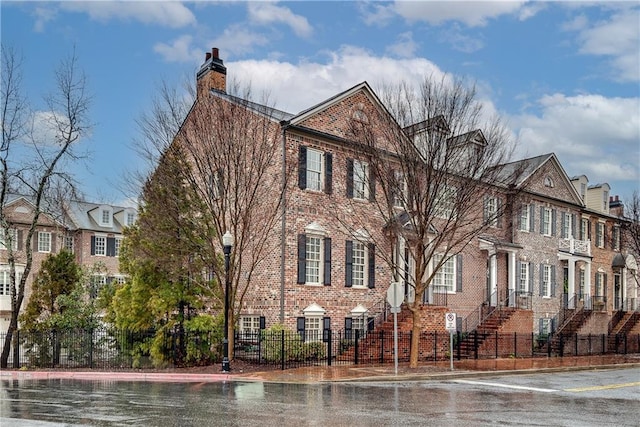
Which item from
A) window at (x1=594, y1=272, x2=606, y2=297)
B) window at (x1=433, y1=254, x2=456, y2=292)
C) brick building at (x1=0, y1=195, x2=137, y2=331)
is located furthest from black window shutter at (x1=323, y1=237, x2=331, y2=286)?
window at (x1=594, y1=272, x2=606, y2=297)

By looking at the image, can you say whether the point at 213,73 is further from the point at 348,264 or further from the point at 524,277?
the point at 524,277

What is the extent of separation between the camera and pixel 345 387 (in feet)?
55.3

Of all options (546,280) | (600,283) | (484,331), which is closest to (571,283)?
(546,280)

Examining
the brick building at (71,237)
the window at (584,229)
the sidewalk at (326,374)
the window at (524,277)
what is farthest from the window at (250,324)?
the window at (584,229)

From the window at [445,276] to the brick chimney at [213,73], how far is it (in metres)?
12.4

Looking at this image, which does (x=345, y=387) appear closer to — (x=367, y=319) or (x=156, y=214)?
(x=156, y=214)

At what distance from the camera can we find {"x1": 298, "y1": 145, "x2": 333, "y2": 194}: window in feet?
84.0

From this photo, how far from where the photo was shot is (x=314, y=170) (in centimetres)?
2623

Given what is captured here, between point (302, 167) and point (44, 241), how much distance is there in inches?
1169

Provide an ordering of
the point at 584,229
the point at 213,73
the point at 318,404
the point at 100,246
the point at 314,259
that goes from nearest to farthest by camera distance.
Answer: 1. the point at 318,404
2. the point at 314,259
3. the point at 213,73
4. the point at 584,229
5. the point at 100,246

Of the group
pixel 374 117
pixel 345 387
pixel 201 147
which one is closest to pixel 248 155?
pixel 201 147

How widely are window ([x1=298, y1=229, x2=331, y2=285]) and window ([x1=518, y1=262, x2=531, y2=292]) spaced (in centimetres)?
1427

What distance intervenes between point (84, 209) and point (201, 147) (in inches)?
1394

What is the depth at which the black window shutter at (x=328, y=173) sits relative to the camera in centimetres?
2644
